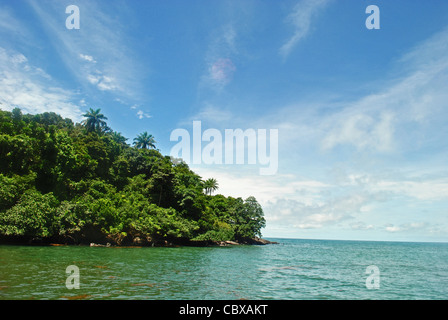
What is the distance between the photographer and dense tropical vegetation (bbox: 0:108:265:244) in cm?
3105

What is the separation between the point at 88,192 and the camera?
134 ft

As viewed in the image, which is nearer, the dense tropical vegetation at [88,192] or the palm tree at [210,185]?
the dense tropical vegetation at [88,192]

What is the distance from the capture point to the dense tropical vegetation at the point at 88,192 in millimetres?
31048
